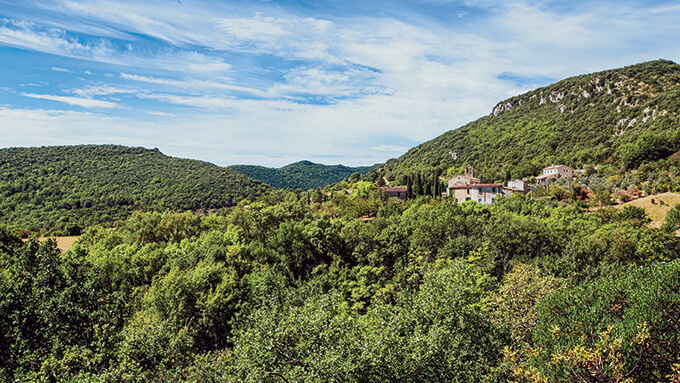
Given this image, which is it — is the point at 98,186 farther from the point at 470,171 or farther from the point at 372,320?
the point at 372,320

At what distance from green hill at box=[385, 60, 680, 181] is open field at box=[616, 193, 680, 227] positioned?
80.8 ft

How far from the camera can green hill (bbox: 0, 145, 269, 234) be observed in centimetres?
7775

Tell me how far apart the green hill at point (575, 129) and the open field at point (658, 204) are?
24.6 meters

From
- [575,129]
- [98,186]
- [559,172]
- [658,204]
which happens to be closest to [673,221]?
[658,204]

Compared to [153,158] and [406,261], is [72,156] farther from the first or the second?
[406,261]

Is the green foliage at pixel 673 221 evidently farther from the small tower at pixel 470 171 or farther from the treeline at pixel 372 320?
the small tower at pixel 470 171

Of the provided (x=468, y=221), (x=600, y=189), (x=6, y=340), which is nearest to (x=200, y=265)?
(x=6, y=340)

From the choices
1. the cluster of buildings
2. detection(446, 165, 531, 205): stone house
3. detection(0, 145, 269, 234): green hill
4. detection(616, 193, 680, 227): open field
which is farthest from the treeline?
detection(0, 145, 269, 234): green hill

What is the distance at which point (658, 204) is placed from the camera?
4794 cm

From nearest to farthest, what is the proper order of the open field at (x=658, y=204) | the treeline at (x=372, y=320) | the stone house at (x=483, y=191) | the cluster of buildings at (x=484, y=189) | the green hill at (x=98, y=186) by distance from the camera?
the treeline at (x=372, y=320) < the open field at (x=658, y=204) < the stone house at (x=483, y=191) < the cluster of buildings at (x=484, y=189) < the green hill at (x=98, y=186)

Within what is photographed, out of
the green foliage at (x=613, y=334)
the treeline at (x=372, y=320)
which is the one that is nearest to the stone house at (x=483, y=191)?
the treeline at (x=372, y=320)

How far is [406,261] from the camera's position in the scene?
113 ft

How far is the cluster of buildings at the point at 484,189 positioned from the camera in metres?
63.9

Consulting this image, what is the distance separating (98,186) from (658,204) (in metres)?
119
